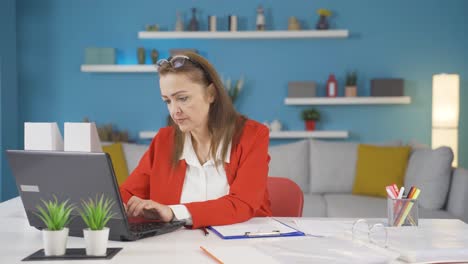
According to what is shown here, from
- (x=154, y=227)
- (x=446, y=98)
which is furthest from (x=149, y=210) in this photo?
(x=446, y=98)

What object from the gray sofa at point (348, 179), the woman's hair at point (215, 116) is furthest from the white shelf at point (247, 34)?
the woman's hair at point (215, 116)

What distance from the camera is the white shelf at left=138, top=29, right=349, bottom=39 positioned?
5531 mm

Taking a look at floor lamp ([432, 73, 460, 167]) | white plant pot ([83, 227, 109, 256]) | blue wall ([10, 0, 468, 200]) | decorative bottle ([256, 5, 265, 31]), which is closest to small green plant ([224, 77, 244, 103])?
blue wall ([10, 0, 468, 200])

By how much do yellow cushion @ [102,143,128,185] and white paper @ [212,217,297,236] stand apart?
2.99 meters

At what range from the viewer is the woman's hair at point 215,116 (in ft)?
6.84

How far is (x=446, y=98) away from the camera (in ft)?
17.5

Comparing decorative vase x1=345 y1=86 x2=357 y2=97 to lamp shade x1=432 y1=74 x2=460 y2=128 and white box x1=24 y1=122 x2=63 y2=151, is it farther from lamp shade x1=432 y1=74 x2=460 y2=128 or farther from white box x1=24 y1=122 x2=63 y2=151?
white box x1=24 y1=122 x2=63 y2=151

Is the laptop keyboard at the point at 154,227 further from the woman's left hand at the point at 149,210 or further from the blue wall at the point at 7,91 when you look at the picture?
the blue wall at the point at 7,91

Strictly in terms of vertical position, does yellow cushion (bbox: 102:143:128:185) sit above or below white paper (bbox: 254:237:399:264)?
below

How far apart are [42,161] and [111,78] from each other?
Result: 4409mm

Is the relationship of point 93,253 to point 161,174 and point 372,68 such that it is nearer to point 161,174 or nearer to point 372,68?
point 161,174

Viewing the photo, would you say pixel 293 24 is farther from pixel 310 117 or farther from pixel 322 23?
pixel 310 117

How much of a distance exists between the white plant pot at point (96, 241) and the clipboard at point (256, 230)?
13.4 inches

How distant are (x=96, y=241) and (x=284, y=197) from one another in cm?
109
